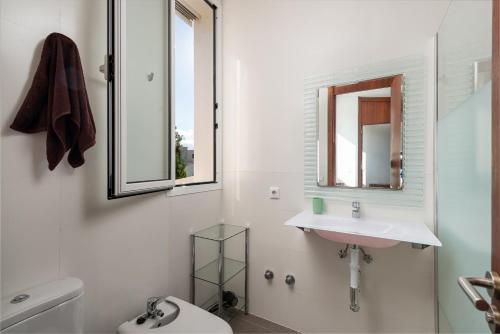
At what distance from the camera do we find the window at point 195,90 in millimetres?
1947

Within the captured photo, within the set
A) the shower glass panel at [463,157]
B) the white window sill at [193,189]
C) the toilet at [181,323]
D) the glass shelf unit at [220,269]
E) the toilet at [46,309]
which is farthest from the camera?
the glass shelf unit at [220,269]

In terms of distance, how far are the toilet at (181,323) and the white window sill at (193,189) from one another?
26.5 inches

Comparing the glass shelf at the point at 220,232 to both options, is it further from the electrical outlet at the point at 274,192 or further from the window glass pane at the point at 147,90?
the window glass pane at the point at 147,90

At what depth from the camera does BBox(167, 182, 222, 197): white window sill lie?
1595 mm

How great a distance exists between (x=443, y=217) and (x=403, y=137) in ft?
1.57

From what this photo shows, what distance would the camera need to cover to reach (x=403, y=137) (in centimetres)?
140

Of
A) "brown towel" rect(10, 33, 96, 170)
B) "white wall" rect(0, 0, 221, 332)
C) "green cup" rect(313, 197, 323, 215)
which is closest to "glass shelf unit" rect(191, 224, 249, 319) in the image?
"white wall" rect(0, 0, 221, 332)

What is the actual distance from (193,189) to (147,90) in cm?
73

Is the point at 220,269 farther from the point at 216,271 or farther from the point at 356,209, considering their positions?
the point at 356,209

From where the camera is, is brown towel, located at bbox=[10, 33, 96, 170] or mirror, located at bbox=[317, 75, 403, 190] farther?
mirror, located at bbox=[317, 75, 403, 190]

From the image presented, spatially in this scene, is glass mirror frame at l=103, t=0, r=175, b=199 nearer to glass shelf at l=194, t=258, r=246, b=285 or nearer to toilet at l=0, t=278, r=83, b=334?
toilet at l=0, t=278, r=83, b=334

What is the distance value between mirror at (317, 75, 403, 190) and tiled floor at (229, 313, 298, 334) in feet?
3.72

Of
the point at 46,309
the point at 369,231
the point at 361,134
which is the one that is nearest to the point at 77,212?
the point at 46,309

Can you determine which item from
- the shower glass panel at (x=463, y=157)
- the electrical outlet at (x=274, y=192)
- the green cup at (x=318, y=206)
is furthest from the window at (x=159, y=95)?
the shower glass panel at (x=463, y=157)
